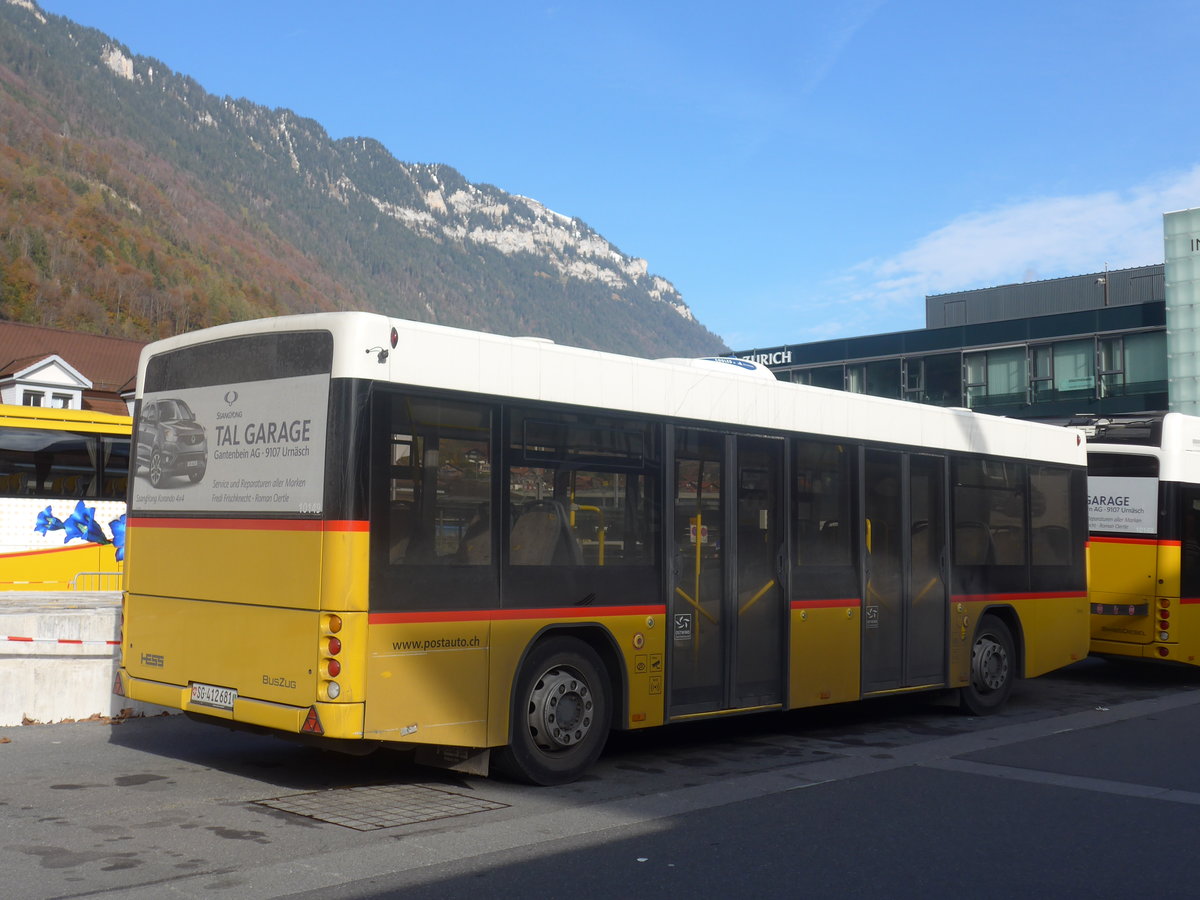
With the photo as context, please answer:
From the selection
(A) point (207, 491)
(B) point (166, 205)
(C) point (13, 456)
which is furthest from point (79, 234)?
(A) point (207, 491)

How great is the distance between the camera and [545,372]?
8.62 meters

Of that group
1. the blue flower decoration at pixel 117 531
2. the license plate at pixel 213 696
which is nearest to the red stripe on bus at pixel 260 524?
the license plate at pixel 213 696

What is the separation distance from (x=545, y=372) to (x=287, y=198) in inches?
7692

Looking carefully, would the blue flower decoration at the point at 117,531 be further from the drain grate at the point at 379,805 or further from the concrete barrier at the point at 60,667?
the drain grate at the point at 379,805

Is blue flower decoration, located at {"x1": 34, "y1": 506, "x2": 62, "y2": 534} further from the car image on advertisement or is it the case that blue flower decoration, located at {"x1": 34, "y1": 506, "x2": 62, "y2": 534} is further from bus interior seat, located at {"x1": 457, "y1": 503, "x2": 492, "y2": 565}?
bus interior seat, located at {"x1": 457, "y1": 503, "x2": 492, "y2": 565}

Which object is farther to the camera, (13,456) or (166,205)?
(166,205)

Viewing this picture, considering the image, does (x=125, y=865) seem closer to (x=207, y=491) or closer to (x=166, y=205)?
(x=207, y=491)

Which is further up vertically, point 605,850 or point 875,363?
point 875,363

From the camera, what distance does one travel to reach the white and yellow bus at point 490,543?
24.5ft

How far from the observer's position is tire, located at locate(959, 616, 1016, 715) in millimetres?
12820

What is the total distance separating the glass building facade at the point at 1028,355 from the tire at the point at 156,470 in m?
39.6

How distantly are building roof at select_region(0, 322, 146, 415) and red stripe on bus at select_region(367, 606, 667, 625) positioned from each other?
54784 mm

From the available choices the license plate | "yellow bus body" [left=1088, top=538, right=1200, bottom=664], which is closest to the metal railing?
the license plate

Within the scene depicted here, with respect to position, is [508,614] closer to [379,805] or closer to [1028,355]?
[379,805]
